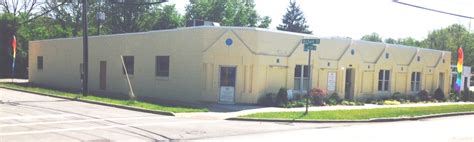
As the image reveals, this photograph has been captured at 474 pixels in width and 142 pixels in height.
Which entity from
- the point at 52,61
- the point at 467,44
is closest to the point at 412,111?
the point at 52,61

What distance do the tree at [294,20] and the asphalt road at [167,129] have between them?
2069 inches

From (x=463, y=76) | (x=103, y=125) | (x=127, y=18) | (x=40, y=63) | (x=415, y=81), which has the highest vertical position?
(x=127, y=18)

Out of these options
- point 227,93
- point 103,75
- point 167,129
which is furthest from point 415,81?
point 167,129

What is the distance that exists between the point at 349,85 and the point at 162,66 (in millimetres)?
10575

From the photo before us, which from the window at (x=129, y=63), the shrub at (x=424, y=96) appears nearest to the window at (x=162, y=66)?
the window at (x=129, y=63)

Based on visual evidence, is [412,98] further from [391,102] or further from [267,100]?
[267,100]

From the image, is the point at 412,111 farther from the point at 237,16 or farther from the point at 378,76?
the point at 237,16

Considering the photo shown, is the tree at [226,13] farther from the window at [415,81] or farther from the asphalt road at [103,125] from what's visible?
the asphalt road at [103,125]

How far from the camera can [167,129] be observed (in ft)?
46.7

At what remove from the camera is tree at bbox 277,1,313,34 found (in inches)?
2803

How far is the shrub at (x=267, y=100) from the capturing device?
23.9m

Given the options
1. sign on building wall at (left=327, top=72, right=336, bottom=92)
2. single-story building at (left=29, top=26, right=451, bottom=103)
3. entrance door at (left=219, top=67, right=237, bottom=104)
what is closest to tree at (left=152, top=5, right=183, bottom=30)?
single-story building at (left=29, top=26, right=451, bottom=103)

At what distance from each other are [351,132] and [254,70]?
928 cm

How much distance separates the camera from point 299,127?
642 inches
